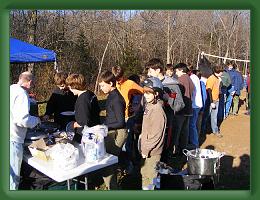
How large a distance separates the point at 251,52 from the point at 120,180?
275 cm

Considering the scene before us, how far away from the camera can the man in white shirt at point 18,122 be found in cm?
317

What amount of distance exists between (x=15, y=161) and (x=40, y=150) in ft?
0.96

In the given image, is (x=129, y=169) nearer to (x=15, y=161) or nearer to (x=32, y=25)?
(x=15, y=161)

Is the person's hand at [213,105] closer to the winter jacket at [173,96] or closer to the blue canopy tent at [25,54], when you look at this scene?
the winter jacket at [173,96]

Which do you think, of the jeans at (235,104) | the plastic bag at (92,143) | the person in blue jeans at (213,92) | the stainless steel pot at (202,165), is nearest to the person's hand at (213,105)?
the person in blue jeans at (213,92)

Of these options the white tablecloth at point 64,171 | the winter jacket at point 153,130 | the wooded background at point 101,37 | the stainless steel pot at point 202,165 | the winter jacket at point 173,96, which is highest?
the wooded background at point 101,37

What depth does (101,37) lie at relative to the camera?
12.9 meters

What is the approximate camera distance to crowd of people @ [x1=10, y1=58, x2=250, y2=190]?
11.0 feet

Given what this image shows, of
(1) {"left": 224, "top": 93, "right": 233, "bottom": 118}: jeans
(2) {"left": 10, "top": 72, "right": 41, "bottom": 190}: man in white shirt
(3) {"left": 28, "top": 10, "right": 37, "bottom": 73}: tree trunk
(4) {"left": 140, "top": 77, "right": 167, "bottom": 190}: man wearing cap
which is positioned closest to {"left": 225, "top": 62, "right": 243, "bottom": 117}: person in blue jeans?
(1) {"left": 224, "top": 93, "right": 233, "bottom": 118}: jeans

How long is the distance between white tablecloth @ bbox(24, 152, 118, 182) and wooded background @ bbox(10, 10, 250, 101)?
719cm

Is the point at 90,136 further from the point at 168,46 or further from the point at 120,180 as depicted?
the point at 168,46

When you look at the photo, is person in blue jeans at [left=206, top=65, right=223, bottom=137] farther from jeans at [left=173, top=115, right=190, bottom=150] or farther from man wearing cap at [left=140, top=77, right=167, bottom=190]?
man wearing cap at [left=140, top=77, right=167, bottom=190]

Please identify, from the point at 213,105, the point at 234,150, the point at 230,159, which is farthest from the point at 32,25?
the point at 230,159

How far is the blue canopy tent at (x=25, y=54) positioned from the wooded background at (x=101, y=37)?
2.61 meters
